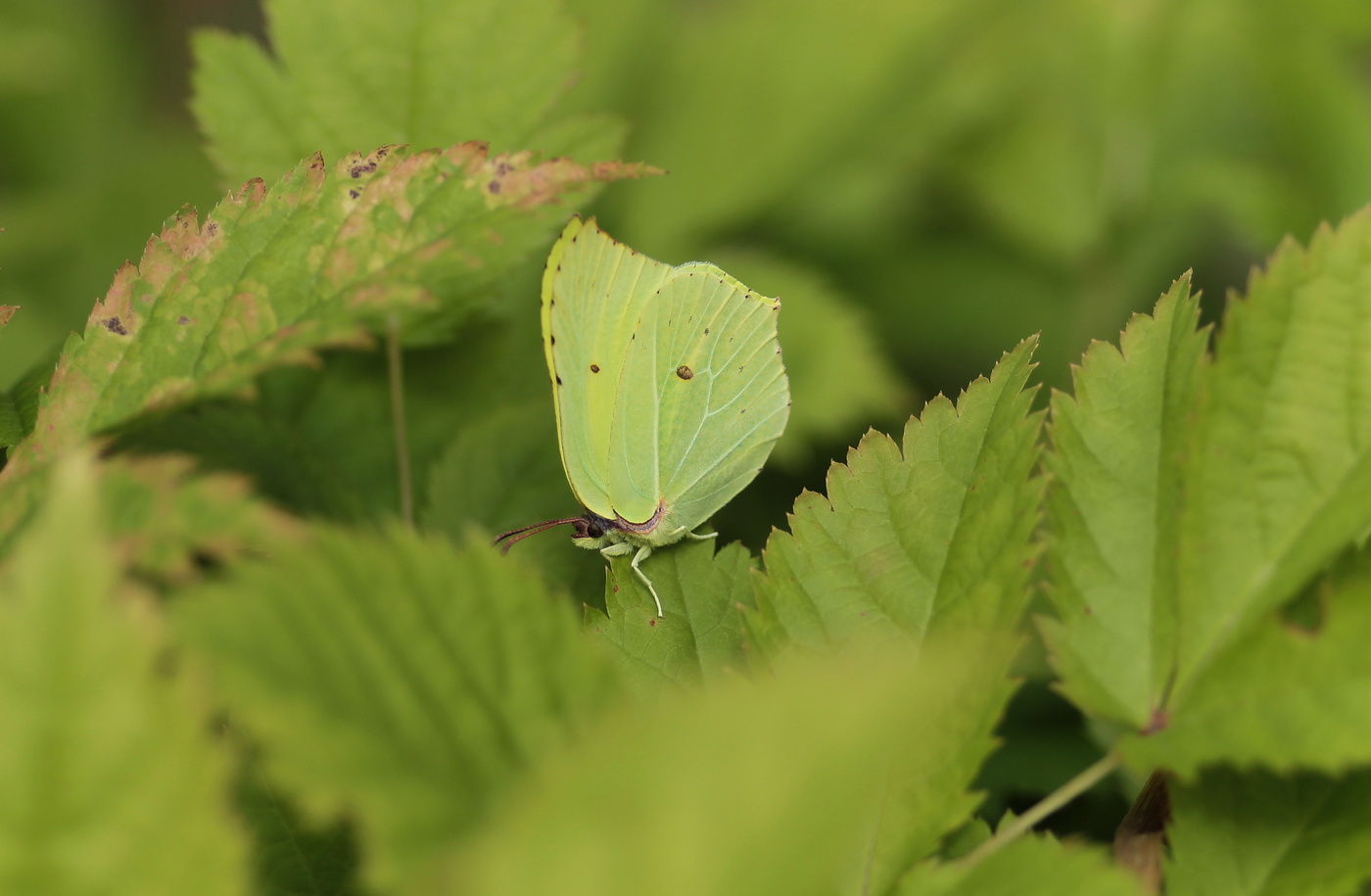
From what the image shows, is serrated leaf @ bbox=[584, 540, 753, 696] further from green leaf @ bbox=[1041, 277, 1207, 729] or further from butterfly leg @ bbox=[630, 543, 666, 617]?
green leaf @ bbox=[1041, 277, 1207, 729]

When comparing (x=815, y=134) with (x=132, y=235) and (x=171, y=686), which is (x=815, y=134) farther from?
(x=171, y=686)

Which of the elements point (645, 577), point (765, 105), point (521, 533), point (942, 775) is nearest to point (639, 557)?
point (645, 577)

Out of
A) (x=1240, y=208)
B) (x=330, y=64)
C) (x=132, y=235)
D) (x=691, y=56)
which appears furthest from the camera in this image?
(x=691, y=56)

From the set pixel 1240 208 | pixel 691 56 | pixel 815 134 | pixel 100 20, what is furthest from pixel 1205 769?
pixel 100 20

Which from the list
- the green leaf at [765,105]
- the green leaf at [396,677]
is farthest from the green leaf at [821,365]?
the green leaf at [396,677]

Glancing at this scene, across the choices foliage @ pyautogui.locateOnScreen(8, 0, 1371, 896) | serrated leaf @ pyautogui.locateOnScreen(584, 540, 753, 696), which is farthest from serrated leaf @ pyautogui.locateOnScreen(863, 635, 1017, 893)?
serrated leaf @ pyautogui.locateOnScreen(584, 540, 753, 696)

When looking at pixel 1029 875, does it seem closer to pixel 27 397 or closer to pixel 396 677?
pixel 396 677
